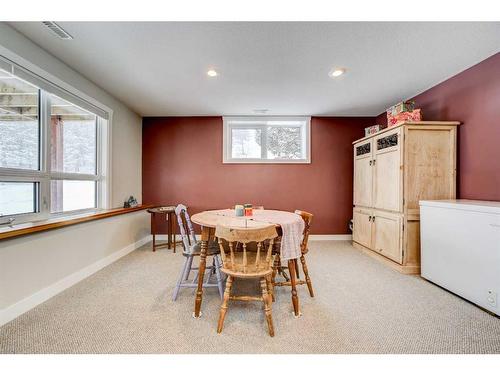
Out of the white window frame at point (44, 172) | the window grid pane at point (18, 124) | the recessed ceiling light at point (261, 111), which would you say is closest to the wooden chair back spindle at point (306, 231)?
the recessed ceiling light at point (261, 111)

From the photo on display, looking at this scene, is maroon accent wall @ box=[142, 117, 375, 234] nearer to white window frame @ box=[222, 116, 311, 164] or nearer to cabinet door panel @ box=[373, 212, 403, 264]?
white window frame @ box=[222, 116, 311, 164]

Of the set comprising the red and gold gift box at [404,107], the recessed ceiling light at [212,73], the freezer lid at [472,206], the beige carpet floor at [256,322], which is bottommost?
the beige carpet floor at [256,322]

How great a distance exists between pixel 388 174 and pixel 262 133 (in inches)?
93.0

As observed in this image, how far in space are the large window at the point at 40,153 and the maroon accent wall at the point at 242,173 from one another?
1.36 meters

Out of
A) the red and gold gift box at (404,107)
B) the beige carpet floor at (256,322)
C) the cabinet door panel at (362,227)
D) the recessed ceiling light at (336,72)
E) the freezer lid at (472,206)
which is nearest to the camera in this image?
the beige carpet floor at (256,322)

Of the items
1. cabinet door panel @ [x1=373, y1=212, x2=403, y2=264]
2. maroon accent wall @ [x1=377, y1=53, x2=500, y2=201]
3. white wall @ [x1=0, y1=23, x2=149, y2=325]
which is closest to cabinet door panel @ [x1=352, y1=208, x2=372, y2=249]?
cabinet door panel @ [x1=373, y1=212, x2=403, y2=264]

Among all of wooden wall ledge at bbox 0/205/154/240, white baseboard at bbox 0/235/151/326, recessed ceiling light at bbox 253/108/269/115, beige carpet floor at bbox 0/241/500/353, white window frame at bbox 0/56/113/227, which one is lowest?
beige carpet floor at bbox 0/241/500/353

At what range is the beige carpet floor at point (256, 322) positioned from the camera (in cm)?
149

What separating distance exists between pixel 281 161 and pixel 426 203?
7.99 ft

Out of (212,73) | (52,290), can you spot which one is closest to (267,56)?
(212,73)

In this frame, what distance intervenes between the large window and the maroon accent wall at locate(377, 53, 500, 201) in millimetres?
4670

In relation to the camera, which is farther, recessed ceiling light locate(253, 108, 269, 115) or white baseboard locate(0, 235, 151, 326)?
recessed ceiling light locate(253, 108, 269, 115)

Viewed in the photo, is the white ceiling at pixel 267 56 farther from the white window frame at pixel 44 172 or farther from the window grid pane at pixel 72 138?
the window grid pane at pixel 72 138

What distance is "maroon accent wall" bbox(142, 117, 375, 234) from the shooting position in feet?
14.3
